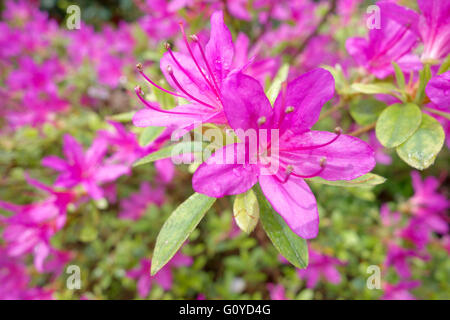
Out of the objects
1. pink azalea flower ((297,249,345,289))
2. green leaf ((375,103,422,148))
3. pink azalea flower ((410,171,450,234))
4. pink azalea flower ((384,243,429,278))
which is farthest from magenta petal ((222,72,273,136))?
pink azalea flower ((410,171,450,234))

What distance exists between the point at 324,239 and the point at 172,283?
0.76m

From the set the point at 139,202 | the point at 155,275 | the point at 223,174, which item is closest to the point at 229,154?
the point at 223,174

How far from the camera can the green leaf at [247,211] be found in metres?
0.60

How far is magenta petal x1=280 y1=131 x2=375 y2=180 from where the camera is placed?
1.85 feet

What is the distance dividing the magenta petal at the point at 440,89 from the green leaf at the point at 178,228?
0.46 metres

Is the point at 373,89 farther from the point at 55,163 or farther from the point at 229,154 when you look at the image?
the point at 55,163

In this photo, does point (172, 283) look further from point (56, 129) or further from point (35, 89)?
point (35, 89)

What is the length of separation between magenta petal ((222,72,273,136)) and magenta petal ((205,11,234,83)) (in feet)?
0.28

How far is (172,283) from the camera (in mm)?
1414

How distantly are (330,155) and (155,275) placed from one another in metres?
1.04

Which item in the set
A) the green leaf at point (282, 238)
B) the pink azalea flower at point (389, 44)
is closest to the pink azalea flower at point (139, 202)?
the green leaf at point (282, 238)

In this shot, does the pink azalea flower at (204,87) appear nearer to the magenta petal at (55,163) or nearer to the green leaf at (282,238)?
the green leaf at (282,238)

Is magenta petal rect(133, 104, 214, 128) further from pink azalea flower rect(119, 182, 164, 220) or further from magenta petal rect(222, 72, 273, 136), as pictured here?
pink azalea flower rect(119, 182, 164, 220)
